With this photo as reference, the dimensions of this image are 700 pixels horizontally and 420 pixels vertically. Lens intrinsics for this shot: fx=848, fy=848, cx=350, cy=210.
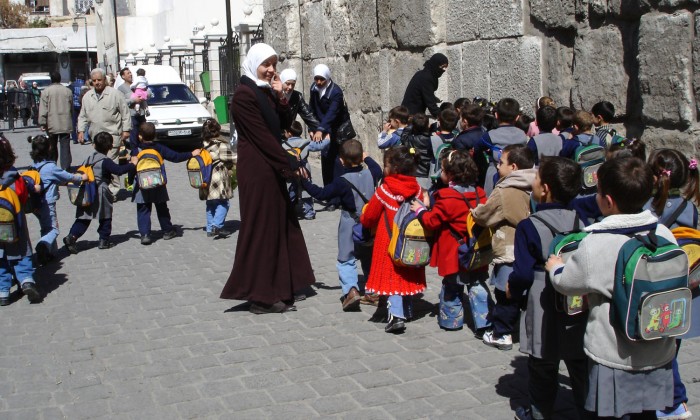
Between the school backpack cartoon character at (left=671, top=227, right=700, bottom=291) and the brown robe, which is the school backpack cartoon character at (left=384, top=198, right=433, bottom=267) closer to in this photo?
the brown robe

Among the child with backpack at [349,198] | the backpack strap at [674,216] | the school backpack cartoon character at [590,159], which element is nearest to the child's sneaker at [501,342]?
the child with backpack at [349,198]

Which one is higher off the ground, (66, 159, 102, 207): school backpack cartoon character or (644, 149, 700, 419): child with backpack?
(644, 149, 700, 419): child with backpack

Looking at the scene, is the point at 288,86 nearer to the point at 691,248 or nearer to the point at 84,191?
the point at 84,191

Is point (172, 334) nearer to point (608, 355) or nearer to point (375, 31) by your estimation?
point (608, 355)

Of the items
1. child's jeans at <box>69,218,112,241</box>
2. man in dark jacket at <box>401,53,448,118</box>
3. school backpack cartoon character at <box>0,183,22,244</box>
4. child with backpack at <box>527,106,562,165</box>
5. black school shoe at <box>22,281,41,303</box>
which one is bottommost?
black school shoe at <box>22,281,41,303</box>

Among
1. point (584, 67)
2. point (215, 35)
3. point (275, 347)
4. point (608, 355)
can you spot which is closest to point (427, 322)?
point (275, 347)

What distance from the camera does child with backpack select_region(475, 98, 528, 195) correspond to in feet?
24.3

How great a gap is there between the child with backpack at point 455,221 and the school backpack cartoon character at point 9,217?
3.32 m

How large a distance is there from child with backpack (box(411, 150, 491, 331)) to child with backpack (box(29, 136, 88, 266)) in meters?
4.05

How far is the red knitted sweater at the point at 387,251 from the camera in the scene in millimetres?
5871

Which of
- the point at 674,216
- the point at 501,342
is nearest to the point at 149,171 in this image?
the point at 501,342

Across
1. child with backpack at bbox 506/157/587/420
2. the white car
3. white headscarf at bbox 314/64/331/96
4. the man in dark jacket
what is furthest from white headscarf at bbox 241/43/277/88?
the white car

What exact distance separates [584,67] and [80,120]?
26.3 ft

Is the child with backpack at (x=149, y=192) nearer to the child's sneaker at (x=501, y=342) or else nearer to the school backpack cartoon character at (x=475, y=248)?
the school backpack cartoon character at (x=475, y=248)
